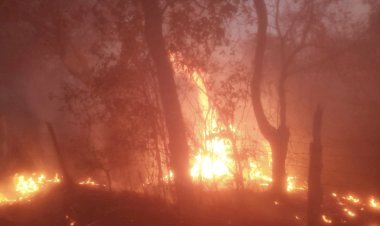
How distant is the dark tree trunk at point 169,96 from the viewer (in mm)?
11383

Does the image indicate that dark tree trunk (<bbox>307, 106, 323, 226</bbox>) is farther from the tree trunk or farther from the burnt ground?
the tree trunk

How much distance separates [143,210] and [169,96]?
4.56 m

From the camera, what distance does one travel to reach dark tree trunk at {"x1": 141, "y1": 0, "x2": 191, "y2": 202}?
11383 millimetres

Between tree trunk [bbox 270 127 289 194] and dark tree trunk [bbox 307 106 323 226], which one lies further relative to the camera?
tree trunk [bbox 270 127 289 194]

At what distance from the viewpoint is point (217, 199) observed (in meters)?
14.4

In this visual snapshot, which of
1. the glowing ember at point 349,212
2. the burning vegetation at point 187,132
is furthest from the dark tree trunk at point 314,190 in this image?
the glowing ember at point 349,212

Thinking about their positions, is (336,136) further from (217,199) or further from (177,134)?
(177,134)

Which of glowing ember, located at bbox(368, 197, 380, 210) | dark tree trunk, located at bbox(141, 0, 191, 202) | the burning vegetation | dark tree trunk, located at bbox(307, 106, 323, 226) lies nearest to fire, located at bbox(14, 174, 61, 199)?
the burning vegetation

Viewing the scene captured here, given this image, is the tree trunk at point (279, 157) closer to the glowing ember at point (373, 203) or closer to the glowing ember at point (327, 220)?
the glowing ember at point (327, 220)

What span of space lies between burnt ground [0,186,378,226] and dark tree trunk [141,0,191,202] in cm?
115

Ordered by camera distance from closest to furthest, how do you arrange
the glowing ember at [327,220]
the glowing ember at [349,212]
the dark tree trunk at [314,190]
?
the dark tree trunk at [314,190] → the glowing ember at [327,220] → the glowing ember at [349,212]

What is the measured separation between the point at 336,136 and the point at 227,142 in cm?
1755

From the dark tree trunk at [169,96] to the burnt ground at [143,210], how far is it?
1.15 meters

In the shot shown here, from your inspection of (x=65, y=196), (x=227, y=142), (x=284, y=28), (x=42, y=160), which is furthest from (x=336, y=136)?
(x=42, y=160)
